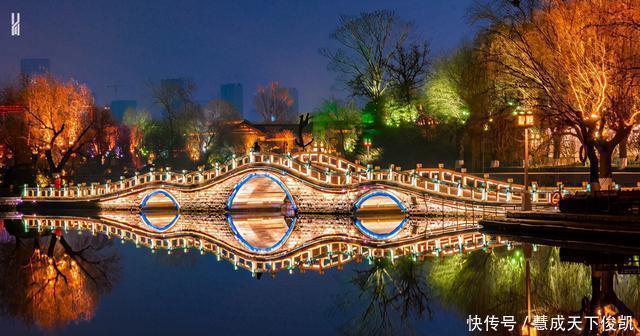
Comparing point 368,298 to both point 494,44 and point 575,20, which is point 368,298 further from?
point 494,44

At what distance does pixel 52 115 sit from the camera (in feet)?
168

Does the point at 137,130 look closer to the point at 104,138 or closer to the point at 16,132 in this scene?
the point at 104,138

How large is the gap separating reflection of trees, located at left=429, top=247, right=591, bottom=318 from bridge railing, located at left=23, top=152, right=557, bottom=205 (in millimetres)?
10362

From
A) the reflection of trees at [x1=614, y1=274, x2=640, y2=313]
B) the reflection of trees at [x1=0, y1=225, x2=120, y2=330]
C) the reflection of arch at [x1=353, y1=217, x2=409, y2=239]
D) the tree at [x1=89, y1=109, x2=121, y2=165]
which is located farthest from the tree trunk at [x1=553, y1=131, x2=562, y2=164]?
the tree at [x1=89, y1=109, x2=121, y2=165]

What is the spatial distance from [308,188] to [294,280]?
1755 cm

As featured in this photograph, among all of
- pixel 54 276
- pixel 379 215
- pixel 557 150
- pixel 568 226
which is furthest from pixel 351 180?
pixel 54 276

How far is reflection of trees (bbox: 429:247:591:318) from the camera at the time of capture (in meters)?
14.3

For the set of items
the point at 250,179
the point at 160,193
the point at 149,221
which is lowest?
the point at 149,221

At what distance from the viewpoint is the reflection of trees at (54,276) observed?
15.5m

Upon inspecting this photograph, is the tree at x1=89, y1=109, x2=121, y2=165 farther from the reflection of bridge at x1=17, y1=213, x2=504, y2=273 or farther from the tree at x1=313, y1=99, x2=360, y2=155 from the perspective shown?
the reflection of bridge at x1=17, y1=213, x2=504, y2=273

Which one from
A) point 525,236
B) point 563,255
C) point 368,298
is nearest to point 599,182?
point 525,236

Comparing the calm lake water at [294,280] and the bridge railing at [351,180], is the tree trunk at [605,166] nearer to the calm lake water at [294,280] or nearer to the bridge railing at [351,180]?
the bridge railing at [351,180]

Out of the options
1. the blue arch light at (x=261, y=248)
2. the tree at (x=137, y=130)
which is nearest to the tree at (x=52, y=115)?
the tree at (x=137, y=130)

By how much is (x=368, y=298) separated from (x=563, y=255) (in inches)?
243
